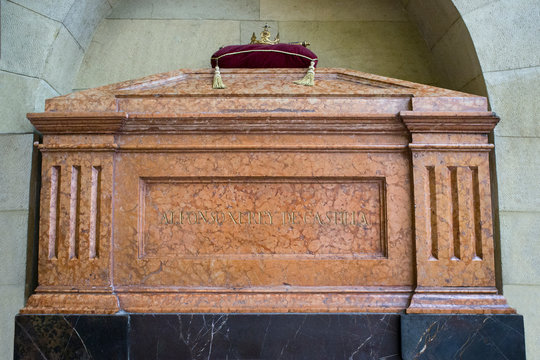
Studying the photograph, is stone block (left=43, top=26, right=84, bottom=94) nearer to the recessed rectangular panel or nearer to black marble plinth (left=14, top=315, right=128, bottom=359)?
the recessed rectangular panel

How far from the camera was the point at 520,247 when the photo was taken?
3.43 meters

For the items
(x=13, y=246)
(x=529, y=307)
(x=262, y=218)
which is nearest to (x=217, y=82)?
(x=262, y=218)

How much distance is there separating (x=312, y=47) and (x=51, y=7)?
2197mm

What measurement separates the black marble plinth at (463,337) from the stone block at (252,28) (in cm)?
279

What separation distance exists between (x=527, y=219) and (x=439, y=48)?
169 cm

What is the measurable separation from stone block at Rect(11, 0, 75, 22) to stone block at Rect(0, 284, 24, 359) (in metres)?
2.03

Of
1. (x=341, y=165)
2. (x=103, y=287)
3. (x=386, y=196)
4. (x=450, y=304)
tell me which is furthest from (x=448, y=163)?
(x=103, y=287)

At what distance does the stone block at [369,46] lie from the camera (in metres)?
4.54

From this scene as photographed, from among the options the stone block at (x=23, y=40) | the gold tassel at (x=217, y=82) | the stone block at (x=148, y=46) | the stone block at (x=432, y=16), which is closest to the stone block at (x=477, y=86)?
the stone block at (x=432, y=16)

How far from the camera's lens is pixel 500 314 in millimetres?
3055

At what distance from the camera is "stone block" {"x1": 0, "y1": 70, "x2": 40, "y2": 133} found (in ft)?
11.7

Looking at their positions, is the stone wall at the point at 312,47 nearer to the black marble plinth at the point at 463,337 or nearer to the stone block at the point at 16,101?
the stone block at the point at 16,101

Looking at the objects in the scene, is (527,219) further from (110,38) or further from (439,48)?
(110,38)

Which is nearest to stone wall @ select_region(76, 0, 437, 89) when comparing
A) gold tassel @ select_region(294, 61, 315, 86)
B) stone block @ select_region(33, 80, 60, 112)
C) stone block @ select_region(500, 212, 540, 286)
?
stone block @ select_region(33, 80, 60, 112)
